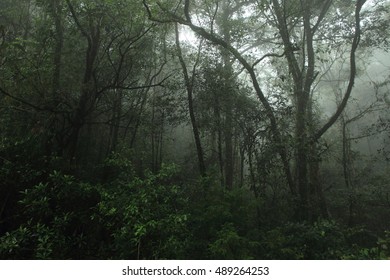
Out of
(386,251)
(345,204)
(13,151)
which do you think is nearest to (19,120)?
(13,151)

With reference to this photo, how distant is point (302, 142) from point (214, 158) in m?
5.25

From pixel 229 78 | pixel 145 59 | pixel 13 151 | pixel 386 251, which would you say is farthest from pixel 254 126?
pixel 13 151

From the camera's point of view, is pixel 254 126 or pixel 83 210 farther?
pixel 254 126

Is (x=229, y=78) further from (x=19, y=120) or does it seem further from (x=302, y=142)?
(x=19, y=120)

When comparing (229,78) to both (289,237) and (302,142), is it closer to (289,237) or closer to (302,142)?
(302,142)

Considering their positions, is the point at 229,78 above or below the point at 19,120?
above

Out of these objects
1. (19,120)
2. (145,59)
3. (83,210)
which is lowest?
(83,210)

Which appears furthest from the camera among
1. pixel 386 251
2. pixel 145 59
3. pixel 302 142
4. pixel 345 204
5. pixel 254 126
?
pixel 345 204

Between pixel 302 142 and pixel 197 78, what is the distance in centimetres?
391

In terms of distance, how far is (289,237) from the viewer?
18.9ft
